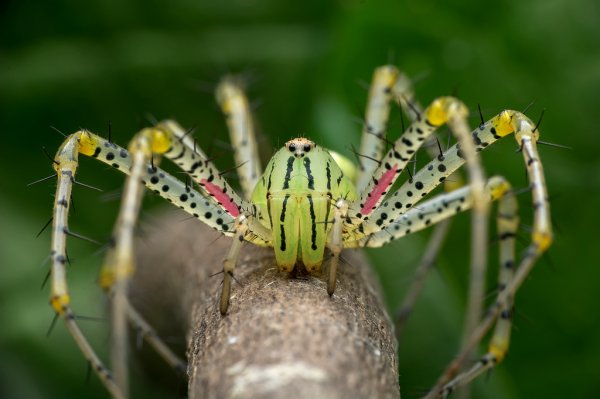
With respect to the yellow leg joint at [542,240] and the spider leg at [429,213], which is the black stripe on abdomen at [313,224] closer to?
the spider leg at [429,213]

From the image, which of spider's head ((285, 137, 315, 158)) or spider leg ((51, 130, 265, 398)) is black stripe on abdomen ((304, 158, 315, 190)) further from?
spider leg ((51, 130, 265, 398))

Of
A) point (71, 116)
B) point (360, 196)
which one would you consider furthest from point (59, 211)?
point (71, 116)

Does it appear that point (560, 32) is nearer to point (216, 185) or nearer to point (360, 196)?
point (360, 196)

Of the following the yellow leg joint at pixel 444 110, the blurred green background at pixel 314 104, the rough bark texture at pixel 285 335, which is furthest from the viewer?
the blurred green background at pixel 314 104

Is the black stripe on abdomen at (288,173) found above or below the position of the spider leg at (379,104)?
below

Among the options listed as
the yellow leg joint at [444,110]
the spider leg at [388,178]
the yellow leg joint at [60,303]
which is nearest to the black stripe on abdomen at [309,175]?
the spider leg at [388,178]

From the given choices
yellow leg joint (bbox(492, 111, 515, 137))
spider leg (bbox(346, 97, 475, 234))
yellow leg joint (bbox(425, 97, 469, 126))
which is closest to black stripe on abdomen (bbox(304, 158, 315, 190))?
spider leg (bbox(346, 97, 475, 234))

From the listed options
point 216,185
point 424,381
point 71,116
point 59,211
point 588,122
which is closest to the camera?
point 59,211

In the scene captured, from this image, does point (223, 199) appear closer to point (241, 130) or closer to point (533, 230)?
point (241, 130)
